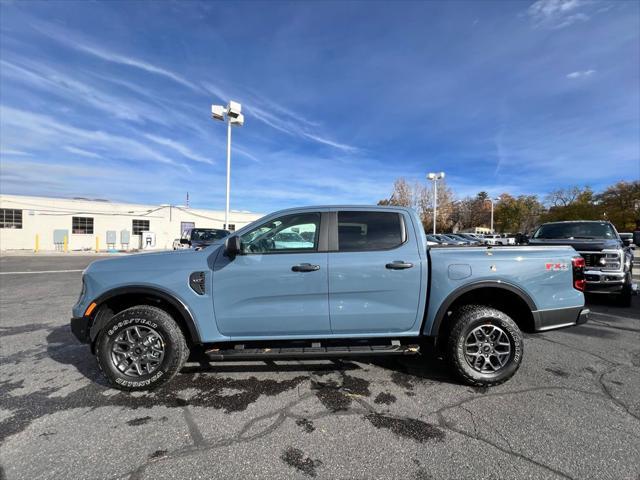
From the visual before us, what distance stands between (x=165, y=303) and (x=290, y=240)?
1484 mm

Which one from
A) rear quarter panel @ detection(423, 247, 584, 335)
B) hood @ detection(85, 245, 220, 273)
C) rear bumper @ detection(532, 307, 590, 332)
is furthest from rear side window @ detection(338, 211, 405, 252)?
rear bumper @ detection(532, 307, 590, 332)

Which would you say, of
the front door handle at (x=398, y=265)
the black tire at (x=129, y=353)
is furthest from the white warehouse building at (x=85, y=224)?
the front door handle at (x=398, y=265)

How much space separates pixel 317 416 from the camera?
2.71 meters

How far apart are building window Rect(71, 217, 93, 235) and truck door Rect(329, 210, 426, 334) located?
89.9 ft

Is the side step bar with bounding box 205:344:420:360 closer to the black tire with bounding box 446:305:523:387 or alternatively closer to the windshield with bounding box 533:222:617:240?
the black tire with bounding box 446:305:523:387

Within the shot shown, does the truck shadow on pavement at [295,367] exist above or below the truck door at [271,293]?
below

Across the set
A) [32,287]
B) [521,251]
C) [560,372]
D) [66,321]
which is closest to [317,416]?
[521,251]

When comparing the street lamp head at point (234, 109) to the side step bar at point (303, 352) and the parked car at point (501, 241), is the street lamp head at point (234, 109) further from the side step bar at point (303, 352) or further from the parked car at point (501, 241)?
the side step bar at point (303, 352)

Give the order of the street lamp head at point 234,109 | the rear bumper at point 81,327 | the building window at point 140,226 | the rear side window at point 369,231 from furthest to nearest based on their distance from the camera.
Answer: the building window at point 140,226
the street lamp head at point 234,109
the rear side window at point 369,231
the rear bumper at point 81,327


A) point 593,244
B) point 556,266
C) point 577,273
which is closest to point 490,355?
→ point 556,266

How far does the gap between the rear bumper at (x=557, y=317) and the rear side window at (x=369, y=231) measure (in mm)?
1673

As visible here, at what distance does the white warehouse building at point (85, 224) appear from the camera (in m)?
21.8

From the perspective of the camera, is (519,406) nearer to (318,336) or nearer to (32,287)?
(318,336)

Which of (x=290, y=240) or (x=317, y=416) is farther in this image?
(x=290, y=240)
